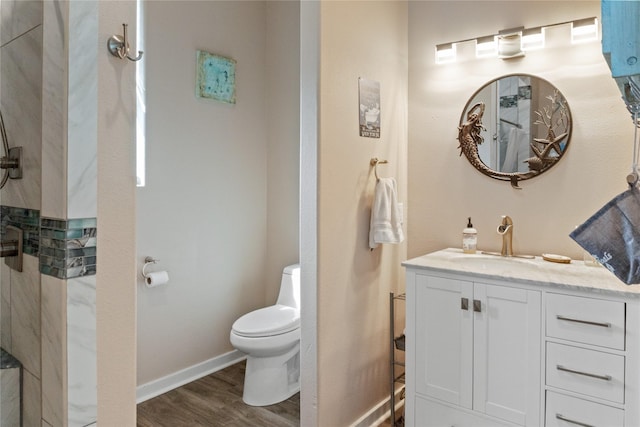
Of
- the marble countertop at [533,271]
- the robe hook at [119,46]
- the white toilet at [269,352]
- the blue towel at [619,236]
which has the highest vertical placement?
the robe hook at [119,46]

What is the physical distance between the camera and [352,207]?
217 centimetres

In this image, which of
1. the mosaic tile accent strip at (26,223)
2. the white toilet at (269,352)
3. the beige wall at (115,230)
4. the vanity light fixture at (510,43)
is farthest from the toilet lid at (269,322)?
the vanity light fixture at (510,43)

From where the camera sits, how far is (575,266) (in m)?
2.01

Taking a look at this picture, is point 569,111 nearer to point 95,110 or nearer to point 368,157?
point 368,157

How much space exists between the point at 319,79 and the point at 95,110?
1049 mm

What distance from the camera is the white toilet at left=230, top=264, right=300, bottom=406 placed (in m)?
2.45

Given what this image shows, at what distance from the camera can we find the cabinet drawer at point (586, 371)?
161cm

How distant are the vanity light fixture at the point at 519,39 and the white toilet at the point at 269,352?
6.09 ft

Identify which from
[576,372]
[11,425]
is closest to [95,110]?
[11,425]

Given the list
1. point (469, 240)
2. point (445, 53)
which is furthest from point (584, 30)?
point (469, 240)

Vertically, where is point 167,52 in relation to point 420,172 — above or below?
above

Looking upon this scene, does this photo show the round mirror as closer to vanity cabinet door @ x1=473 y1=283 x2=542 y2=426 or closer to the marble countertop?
the marble countertop

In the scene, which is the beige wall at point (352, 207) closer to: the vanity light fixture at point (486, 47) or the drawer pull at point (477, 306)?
the vanity light fixture at point (486, 47)

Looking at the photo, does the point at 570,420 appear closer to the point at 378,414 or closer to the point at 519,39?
the point at 378,414
